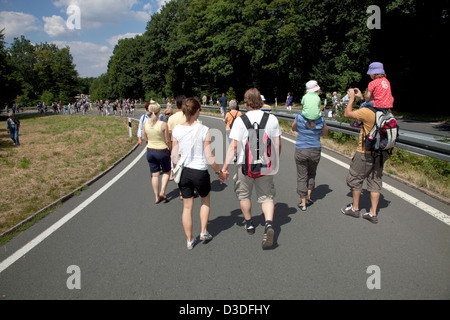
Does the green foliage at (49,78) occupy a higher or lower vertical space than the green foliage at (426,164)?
higher

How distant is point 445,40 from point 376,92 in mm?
23847

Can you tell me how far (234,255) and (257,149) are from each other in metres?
1.32

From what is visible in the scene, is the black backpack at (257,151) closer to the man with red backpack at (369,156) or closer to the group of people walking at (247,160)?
the group of people walking at (247,160)

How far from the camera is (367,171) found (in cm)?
451

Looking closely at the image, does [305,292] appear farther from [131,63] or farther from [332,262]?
[131,63]

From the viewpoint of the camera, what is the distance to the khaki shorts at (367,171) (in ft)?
14.6

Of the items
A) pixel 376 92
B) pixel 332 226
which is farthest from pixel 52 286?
pixel 376 92

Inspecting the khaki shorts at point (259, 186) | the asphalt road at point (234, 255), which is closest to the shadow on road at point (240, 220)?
the asphalt road at point (234, 255)

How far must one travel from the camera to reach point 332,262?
343cm

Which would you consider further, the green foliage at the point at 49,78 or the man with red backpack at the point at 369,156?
the green foliage at the point at 49,78

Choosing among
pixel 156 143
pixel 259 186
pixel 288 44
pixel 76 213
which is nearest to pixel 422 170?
pixel 259 186

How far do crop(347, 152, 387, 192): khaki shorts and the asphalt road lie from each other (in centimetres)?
51

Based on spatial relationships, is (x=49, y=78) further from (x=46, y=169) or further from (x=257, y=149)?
(x=257, y=149)

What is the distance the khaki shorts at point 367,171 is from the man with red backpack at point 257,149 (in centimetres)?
141
